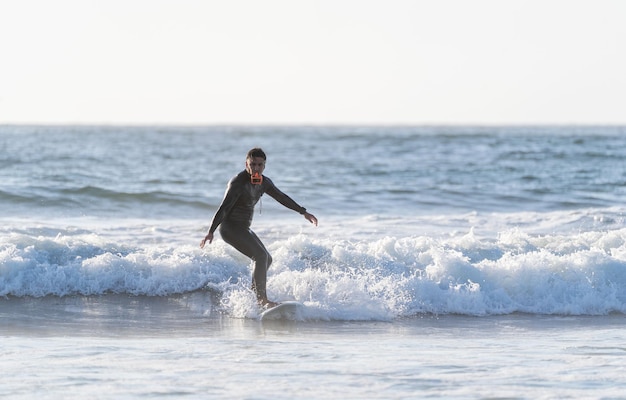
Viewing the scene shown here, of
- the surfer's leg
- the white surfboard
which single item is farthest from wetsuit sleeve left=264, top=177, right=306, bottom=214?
the white surfboard

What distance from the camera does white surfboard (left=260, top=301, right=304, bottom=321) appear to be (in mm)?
9859

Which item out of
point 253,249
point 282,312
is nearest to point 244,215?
point 253,249

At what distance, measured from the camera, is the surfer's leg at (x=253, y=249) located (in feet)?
32.4

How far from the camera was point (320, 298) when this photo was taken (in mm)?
10742

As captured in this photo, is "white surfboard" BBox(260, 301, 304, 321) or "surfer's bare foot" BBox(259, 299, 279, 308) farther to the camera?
"surfer's bare foot" BBox(259, 299, 279, 308)

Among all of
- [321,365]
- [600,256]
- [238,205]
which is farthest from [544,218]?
[321,365]

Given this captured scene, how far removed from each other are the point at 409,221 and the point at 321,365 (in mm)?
10533

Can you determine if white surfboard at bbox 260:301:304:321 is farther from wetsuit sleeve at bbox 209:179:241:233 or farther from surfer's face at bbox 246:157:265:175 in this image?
surfer's face at bbox 246:157:265:175

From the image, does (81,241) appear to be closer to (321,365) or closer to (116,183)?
(321,365)

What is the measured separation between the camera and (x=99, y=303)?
11.0 m

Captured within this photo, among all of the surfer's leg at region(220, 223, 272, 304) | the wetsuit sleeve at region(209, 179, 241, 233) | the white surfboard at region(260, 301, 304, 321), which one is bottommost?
the white surfboard at region(260, 301, 304, 321)

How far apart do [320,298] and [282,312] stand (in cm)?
96

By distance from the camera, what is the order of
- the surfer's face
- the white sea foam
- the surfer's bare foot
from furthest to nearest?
the white sea foam → the surfer's bare foot → the surfer's face

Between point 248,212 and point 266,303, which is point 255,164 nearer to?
point 248,212
